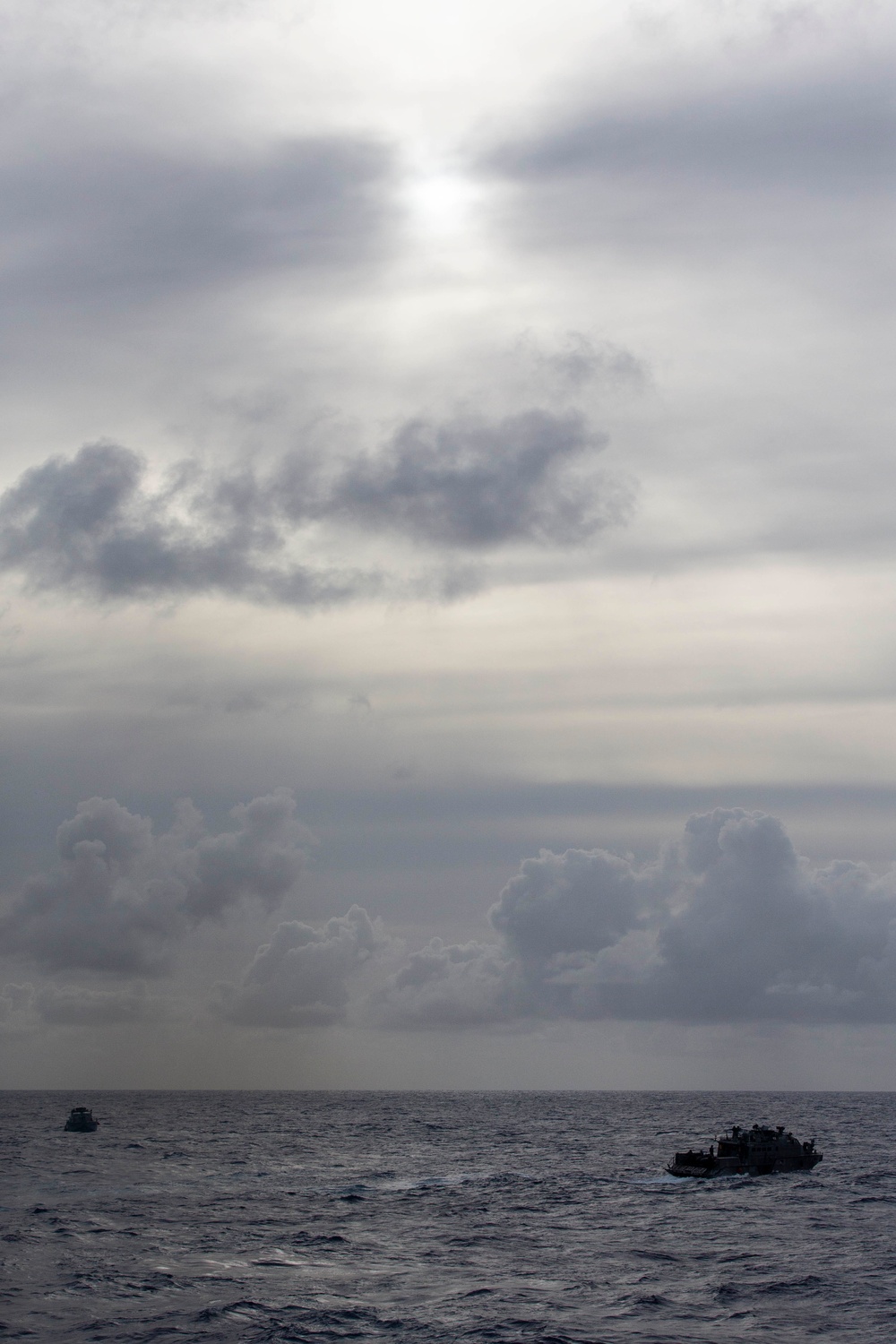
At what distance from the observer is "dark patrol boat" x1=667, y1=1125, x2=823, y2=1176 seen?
15675 cm

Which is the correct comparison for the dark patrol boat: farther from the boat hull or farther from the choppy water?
the choppy water

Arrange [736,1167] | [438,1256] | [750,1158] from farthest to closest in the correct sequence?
[750,1158] → [736,1167] → [438,1256]

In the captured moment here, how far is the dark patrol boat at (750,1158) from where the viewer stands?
514ft

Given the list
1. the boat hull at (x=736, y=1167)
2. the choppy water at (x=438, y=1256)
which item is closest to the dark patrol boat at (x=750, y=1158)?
the boat hull at (x=736, y=1167)

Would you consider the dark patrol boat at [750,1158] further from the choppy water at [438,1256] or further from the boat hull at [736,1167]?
the choppy water at [438,1256]

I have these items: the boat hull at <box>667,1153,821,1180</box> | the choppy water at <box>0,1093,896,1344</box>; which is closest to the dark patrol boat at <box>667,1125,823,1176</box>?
the boat hull at <box>667,1153,821,1180</box>

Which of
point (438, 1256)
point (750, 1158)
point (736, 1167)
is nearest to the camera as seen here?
point (438, 1256)

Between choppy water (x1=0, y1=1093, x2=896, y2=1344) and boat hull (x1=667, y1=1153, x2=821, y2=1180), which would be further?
boat hull (x1=667, y1=1153, x2=821, y2=1180)

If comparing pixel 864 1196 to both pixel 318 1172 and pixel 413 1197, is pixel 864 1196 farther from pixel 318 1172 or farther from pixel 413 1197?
pixel 318 1172

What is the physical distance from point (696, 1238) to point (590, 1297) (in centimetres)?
2969

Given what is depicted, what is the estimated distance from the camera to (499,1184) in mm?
155250

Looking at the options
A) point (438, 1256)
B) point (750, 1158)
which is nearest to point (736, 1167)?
point (750, 1158)

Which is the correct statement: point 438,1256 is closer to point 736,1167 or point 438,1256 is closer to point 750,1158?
point 736,1167

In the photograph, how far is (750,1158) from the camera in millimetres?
159250
